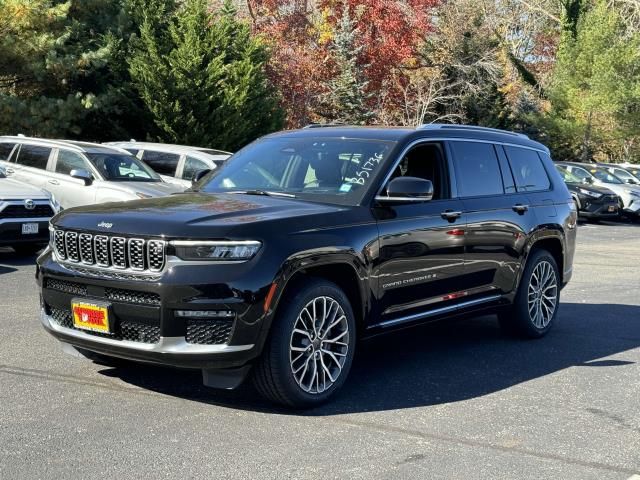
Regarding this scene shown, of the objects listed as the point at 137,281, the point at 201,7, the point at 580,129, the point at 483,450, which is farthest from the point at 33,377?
the point at 580,129

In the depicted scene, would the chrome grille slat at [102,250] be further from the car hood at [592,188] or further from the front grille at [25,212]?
the car hood at [592,188]

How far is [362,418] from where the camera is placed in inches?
211

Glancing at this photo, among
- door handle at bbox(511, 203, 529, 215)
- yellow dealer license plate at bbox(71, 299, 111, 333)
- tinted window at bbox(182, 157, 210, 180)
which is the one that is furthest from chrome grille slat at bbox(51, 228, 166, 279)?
tinted window at bbox(182, 157, 210, 180)

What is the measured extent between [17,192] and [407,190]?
7814mm

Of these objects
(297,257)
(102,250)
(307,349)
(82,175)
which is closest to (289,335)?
(307,349)

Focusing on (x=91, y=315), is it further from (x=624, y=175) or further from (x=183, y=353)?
(x=624, y=175)

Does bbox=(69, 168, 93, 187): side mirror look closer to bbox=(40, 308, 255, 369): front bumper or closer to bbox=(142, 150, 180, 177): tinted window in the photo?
bbox=(142, 150, 180, 177): tinted window

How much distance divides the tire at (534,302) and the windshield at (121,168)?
8276 mm

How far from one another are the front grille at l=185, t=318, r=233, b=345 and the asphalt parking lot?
1.66 ft

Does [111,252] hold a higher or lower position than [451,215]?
lower

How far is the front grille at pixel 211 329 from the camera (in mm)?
5043

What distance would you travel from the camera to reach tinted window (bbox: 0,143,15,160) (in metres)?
15.0

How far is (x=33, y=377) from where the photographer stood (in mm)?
5988

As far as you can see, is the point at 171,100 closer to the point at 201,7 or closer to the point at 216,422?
the point at 201,7
